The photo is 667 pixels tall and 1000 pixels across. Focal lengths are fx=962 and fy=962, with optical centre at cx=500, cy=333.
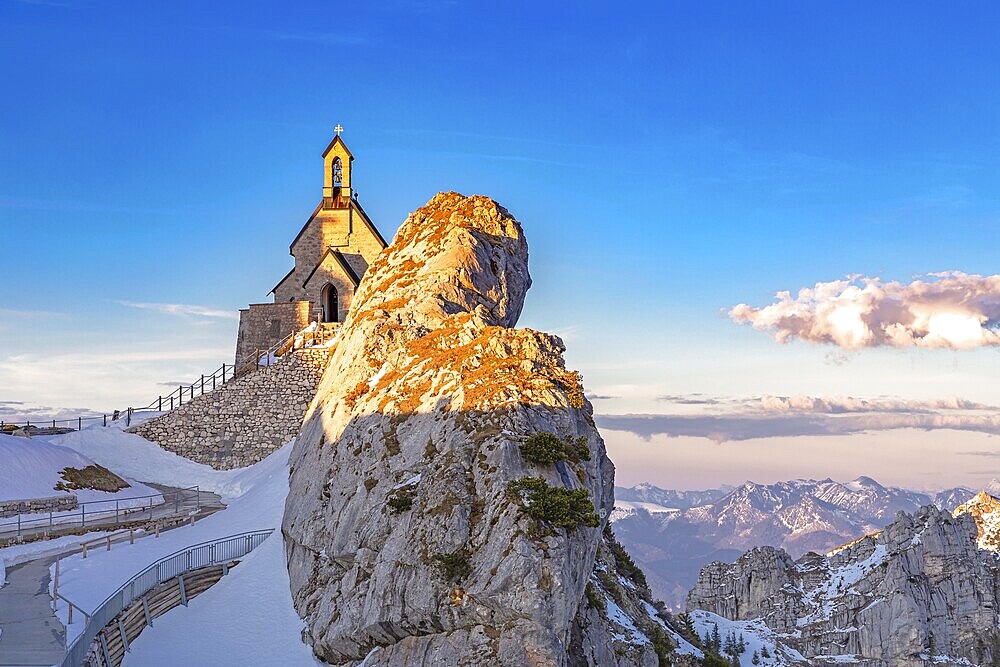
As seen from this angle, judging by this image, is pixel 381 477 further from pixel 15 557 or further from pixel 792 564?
pixel 792 564

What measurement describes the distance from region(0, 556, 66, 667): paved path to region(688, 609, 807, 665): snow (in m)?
61.0

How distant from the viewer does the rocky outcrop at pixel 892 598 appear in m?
105

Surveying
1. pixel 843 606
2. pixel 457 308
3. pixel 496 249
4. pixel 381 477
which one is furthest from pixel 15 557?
pixel 843 606

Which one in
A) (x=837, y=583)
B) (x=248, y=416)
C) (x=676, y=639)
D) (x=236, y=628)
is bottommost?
(x=837, y=583)

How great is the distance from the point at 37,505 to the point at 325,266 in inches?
1333

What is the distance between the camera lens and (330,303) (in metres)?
79.1

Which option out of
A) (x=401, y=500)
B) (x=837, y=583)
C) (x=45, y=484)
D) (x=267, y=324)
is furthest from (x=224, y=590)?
(x=837, y=583)

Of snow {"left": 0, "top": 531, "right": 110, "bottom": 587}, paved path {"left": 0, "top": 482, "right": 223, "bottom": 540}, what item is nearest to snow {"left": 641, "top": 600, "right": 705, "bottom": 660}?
paved path {"left": 0, "top": 482, "right": 223, "bottom": 540}

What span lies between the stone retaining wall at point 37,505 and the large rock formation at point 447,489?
17.4 metres

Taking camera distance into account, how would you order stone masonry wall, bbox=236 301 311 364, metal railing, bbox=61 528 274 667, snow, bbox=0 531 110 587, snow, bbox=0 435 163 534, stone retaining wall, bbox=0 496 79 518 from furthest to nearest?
stone masonry wall, bbox=236 301 311 364, snow, bbox=0 435 163 534, stone retaining wall, bbox=0 496 79 518, snow, bbox=0 531 110 587, metal railing, bbox=61 528 274 667

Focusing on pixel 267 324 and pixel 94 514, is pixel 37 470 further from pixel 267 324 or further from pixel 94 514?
pixel 267 324

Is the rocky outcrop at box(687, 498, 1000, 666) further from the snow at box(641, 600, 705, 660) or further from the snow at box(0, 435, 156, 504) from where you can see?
the snow at box(0, 435, 156, 504)

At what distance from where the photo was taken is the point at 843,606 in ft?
358

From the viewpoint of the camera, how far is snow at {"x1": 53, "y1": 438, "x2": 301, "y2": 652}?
3494 centimetres
